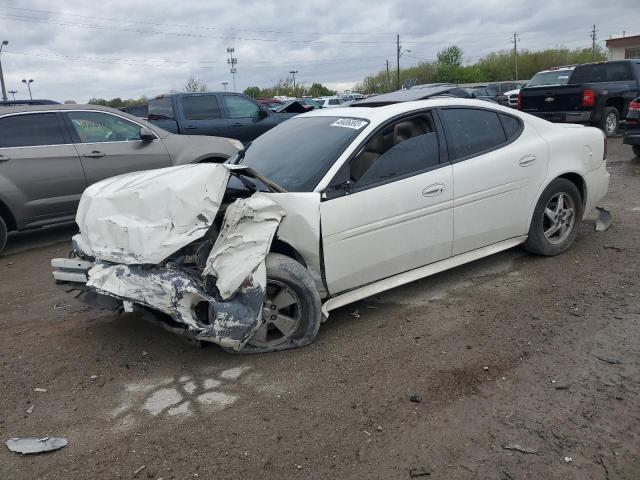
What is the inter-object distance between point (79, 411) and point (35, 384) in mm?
538

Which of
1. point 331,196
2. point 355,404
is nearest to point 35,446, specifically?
point 355,404

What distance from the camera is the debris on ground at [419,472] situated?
2.64 meters

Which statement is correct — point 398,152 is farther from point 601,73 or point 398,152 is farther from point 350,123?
point 601,73

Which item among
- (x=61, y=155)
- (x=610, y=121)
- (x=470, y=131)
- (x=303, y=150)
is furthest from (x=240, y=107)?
(x=610, y=121)

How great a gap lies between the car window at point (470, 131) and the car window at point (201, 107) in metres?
6.85

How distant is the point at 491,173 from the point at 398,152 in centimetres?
92

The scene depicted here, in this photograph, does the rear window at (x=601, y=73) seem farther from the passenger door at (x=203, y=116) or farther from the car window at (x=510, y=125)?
the car window at (x=510, y=125)

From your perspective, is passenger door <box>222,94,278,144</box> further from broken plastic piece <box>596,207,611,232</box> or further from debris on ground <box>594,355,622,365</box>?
debris on ground <box>594,355,622,365</box>

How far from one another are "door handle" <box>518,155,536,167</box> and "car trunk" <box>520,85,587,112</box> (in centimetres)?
946

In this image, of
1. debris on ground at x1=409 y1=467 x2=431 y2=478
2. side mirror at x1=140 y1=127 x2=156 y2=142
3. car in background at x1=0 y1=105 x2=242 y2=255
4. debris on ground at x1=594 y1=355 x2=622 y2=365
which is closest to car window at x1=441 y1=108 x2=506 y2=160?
debris on ground at x1=594 y1=355 x2=622 y2=365

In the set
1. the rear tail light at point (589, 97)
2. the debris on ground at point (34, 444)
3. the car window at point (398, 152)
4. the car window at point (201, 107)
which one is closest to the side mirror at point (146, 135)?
the car window at point (201, 107)

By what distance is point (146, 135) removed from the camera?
7.58m

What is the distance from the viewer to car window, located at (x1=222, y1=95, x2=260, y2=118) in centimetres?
1090

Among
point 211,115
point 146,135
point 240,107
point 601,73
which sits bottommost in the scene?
point 146,135
